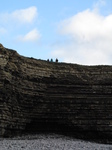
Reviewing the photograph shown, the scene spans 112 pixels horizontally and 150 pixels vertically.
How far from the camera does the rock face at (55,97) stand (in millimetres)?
20438

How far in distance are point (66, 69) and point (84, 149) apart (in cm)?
785

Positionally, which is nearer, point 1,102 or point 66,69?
point 1,102

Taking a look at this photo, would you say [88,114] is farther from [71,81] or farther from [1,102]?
[1,102]

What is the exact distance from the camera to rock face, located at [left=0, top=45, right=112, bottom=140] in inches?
805

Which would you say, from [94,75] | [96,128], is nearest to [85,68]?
[94,75]

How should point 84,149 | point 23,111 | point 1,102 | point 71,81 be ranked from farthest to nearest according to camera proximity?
→ point 71,81, point 23,111, point 1,102, point 84,149

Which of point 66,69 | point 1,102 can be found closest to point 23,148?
point 1,102

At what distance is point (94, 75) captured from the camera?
907 inches

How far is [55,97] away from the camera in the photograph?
22.1 meters

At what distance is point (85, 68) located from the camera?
2341cm

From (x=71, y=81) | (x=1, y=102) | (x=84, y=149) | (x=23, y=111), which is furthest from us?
(x=71, y=81)

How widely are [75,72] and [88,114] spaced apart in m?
3.31

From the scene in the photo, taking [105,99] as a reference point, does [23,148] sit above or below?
below

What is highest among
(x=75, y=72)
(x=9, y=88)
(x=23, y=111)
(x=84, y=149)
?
(x=75, y=72)
